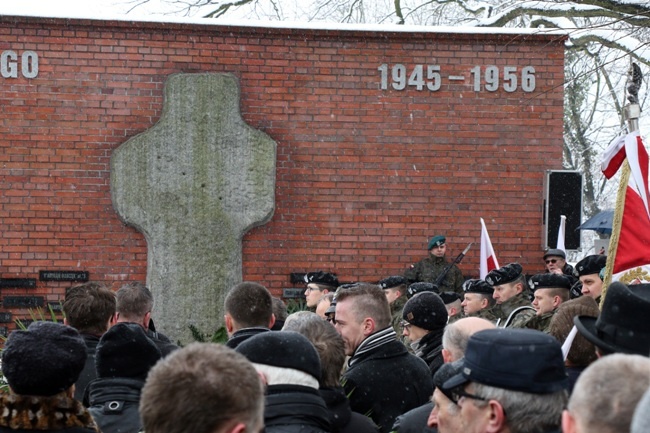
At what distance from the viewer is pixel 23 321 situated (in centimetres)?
1145

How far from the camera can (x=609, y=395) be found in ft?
8.27

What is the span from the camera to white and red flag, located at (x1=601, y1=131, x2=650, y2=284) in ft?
19.2

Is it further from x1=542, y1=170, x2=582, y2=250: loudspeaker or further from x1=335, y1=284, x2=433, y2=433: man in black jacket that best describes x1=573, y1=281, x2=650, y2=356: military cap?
x1=542, y1=170, x2=582, y2=250: loudspeaker

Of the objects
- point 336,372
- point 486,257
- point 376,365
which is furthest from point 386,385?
point 486,257

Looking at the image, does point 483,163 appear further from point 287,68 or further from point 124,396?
point 124,396

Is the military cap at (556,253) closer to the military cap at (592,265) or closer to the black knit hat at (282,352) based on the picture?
the military cap at (592,265)

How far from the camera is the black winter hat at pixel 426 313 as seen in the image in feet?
20.8

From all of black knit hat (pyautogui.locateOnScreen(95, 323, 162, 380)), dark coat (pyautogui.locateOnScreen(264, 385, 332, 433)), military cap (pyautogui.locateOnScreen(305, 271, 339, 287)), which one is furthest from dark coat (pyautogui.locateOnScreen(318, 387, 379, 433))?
military cap (pyautogui.locateOnScreen(305, 271, 339, 287))

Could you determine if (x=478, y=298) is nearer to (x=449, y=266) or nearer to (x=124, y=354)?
(x=449, y=266)

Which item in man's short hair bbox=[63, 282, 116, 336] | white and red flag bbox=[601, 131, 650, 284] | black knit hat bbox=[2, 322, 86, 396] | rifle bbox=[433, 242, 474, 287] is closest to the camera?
black knit hat bbox=[2, 322, 86, 396]

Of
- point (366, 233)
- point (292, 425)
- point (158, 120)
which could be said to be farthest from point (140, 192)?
point (292, 425)

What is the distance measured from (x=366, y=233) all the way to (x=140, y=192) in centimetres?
269

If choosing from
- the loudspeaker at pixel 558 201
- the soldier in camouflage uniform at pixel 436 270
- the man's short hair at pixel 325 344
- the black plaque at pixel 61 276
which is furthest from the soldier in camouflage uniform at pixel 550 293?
the black plaque at pixel 61 276

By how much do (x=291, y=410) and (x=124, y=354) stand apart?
1.02m
